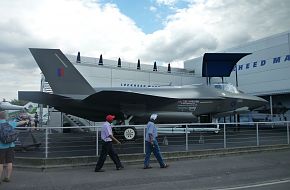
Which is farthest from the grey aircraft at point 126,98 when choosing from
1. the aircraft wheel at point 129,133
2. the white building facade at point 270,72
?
the white building facade at point 270,72

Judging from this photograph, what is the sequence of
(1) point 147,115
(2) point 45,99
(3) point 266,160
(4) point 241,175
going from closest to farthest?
(4) point 241,175 < (3) point 266,160 < (2) point 45,99 < (1) point 147,115

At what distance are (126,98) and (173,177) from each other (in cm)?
738

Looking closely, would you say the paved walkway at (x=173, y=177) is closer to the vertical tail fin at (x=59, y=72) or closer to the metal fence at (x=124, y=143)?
the metal fence at (x=124, y=143)

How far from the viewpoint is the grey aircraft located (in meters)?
16.2

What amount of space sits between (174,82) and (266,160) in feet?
78.6

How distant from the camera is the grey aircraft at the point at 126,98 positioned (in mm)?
16219

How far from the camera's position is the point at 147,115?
1750cm

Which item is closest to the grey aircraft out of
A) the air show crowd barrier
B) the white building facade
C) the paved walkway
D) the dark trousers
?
the air show crowd barrier

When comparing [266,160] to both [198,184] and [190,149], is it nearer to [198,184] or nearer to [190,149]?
[190,149]

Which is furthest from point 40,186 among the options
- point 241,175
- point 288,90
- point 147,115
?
point 288,90

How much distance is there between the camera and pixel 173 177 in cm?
908

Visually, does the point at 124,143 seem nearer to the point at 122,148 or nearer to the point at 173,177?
the point at 122,148

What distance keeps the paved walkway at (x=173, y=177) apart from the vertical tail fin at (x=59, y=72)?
7010 millimetres

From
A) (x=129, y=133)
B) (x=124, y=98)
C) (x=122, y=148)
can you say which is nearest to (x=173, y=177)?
(x=122, y=148)
